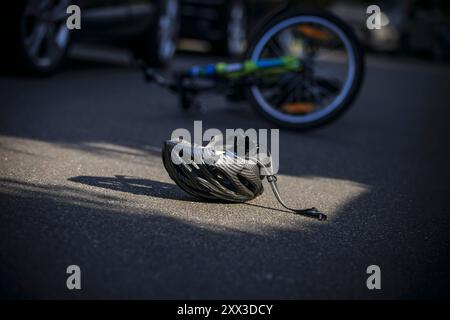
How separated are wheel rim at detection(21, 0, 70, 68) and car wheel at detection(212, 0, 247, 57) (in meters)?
4.58

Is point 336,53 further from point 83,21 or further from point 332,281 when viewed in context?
point 332,281

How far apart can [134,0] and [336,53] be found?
2.80m

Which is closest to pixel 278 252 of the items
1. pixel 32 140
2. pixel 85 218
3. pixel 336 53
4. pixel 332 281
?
pixel 332 281

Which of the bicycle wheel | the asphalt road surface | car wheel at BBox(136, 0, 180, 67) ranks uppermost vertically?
car wheel at BBox(136, 0, 180, 67)

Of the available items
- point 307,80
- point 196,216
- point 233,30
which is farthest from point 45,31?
point 233,30

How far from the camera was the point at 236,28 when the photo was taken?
1141cm

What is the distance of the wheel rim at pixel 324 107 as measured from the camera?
5.34m

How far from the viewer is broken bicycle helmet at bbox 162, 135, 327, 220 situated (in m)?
3.26

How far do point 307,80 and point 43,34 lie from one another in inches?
106

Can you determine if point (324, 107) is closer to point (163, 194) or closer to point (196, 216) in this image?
point (163, 194)

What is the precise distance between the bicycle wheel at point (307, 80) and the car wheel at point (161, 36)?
2998mm

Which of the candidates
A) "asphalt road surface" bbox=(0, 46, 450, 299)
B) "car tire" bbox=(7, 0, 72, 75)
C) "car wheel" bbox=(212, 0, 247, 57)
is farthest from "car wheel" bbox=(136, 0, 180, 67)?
"asphalt road surface" bbox=(0, 46, 450, 299)

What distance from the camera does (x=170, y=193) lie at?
355 cm

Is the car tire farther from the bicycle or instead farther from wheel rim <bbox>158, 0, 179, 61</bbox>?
wheel rim <bbox>158, 0, 179, 61</bbox>
